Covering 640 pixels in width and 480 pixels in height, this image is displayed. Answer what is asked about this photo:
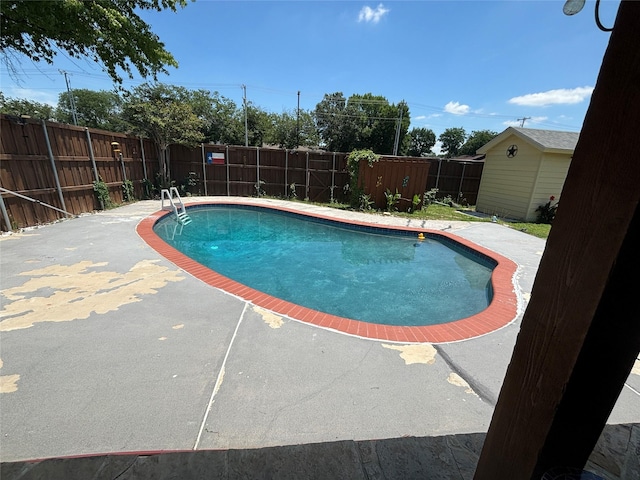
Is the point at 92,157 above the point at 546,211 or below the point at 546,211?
above

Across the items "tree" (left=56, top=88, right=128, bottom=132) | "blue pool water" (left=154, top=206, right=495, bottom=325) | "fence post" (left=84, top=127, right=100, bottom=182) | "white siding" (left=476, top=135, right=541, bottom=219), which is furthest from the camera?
"tree" (left=56, top=88, right=128, bottom=132)

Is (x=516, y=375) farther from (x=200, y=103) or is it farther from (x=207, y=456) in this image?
(x=200, y=103)

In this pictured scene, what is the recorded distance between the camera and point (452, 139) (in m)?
55.2

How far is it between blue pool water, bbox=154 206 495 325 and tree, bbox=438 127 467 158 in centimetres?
5455

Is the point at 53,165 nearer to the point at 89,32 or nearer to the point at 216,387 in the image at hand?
the point at 89,32

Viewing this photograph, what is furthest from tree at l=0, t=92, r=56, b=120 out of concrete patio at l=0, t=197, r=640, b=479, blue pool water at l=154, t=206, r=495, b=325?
concrete patio at l=0, t=197, r=640, b=479

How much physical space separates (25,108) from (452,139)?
62.7 metres

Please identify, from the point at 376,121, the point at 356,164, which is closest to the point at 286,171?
the point at 356,164

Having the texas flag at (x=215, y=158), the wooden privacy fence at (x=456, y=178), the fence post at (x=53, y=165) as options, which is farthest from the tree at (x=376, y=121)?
the fence post at (x=53, y=165)

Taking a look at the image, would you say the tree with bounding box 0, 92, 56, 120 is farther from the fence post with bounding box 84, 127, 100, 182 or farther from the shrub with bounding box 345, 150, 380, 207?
the shrub with bounding box 345, 150, 380, 207

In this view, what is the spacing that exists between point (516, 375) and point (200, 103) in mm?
27595

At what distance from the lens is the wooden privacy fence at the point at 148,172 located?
6.52m

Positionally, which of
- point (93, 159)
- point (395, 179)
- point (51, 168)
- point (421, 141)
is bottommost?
point (395, 179)

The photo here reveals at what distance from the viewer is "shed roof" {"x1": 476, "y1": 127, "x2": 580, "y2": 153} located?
33.6 feet
